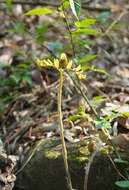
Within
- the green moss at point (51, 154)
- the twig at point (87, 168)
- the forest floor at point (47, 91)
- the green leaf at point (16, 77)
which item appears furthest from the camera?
the green leaf at point (16, 77)

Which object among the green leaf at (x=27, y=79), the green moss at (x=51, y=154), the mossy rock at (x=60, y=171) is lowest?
the mossy rock at (x=60, y=171)

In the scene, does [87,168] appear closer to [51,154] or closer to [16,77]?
[51,154]

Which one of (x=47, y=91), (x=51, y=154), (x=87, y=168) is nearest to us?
(x=87, y=168)

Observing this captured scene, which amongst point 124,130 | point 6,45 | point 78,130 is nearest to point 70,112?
point 78,130

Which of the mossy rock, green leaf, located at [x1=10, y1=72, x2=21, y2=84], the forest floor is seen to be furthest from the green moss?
green leaf, located at [x1=10, y1=72, x2=21, y2=84]

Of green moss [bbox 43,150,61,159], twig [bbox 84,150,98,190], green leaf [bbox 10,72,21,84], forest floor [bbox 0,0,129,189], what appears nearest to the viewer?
twig [bbox 84,150,98,190]

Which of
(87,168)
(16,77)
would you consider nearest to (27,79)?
(16,77)

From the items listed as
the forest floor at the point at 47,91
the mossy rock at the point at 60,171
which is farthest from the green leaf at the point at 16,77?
the mossy rock at the point at 60,171

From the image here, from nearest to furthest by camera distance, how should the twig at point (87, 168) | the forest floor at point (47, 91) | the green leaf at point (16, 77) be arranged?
the twig at point (87, 168), the forest floor at point (47, 91), the green leaf at point (16, 77)

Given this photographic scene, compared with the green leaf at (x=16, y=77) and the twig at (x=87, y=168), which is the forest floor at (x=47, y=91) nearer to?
the green leaf at (x=16, y=77)

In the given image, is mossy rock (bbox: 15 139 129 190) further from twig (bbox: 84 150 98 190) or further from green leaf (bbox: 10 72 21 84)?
green leaf (bbox: 10 72 21 84)
